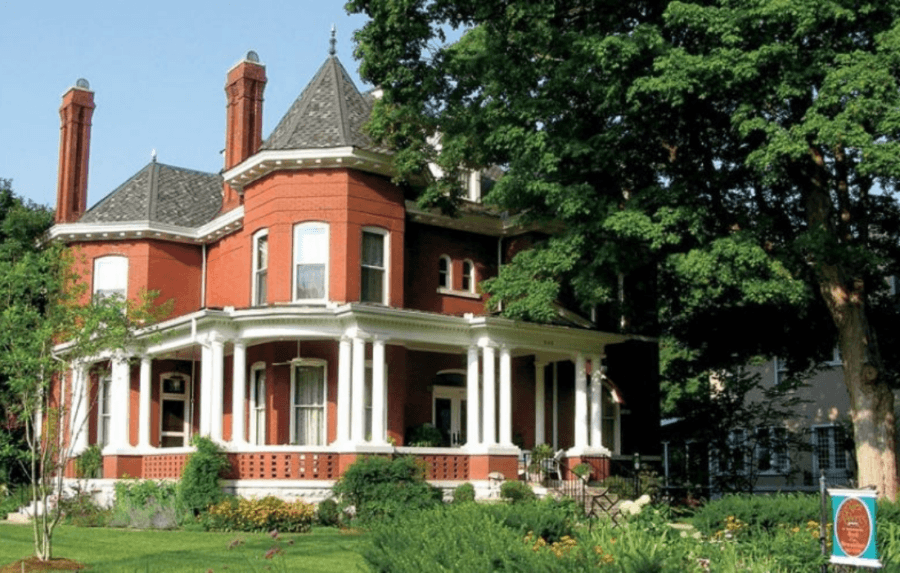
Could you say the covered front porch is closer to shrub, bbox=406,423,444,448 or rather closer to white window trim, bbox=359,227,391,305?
shrub, bbox=406,423,444,448

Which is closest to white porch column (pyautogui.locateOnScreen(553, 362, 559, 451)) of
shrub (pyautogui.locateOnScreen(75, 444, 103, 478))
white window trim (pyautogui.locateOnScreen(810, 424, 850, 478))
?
shrub (pyautogui.locateOnScreen(75, 444, 103, 478))

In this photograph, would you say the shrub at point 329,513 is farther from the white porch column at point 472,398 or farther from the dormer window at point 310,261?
the dormer window at point 310,261

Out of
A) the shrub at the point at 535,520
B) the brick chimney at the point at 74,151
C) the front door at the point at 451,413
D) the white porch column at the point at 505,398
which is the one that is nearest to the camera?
the shrub at the point at 535,520

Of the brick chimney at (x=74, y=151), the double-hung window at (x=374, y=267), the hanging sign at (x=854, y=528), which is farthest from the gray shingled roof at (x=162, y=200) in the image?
the hanging sign at (x=854, y=528)

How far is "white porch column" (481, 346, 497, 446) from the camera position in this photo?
90.4 ft

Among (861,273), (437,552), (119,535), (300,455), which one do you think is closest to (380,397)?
(300,455)

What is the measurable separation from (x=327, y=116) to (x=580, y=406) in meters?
9.62

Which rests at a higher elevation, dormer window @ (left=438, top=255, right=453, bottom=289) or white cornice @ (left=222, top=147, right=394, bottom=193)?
white cornice @ (left=222, top=147, right=394, bottom=193)

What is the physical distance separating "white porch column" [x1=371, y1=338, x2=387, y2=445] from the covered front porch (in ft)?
0.10

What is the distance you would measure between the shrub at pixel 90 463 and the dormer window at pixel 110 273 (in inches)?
187

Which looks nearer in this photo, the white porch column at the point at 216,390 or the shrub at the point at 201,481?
the shrub at the point at 201,481

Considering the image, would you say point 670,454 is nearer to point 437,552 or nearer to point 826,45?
point 826,45

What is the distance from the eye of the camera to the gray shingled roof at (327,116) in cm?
2788

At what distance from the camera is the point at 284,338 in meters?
27.0
